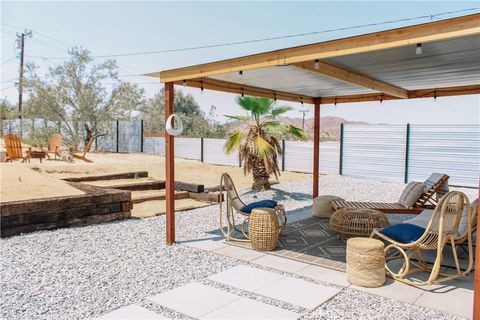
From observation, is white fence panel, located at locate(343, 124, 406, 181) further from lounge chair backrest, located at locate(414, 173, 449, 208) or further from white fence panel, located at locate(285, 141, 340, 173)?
lounge chair backrest, located at locate(414, 173, 449, 208)

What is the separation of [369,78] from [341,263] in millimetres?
3227

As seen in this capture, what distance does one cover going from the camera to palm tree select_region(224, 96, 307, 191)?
883 centimetres

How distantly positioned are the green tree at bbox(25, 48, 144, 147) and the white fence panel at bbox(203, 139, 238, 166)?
784 centimetres

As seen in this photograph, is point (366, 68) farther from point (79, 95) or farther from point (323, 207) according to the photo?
point (79, 95)

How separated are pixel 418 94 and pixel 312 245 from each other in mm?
4583

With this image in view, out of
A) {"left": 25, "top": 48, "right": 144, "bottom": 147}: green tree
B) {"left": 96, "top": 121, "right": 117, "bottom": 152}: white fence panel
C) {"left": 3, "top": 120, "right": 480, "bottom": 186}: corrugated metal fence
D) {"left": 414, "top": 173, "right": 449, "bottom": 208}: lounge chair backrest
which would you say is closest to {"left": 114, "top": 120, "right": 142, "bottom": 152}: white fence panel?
{"left": 96, "top": 121, "right": 117, "bottom": 152}: white fence panel

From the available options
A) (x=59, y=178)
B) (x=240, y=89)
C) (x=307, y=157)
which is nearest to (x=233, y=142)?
(x=240, y=89)

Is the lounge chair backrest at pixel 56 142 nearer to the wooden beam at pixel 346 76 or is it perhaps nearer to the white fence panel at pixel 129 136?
the white fence panel at pixel 129 136

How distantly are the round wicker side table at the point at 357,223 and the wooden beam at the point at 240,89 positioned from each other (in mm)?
2806

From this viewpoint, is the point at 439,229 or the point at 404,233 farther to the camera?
the point at 404,233

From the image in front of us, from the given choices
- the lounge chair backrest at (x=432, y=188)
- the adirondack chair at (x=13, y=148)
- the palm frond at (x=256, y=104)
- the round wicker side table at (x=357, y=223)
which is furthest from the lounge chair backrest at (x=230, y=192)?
the adirondack chair at (x=13, y=148)

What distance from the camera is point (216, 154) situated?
17.0 meters

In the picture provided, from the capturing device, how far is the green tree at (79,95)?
68.9 feet

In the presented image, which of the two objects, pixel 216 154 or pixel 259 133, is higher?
pixel 259 133
